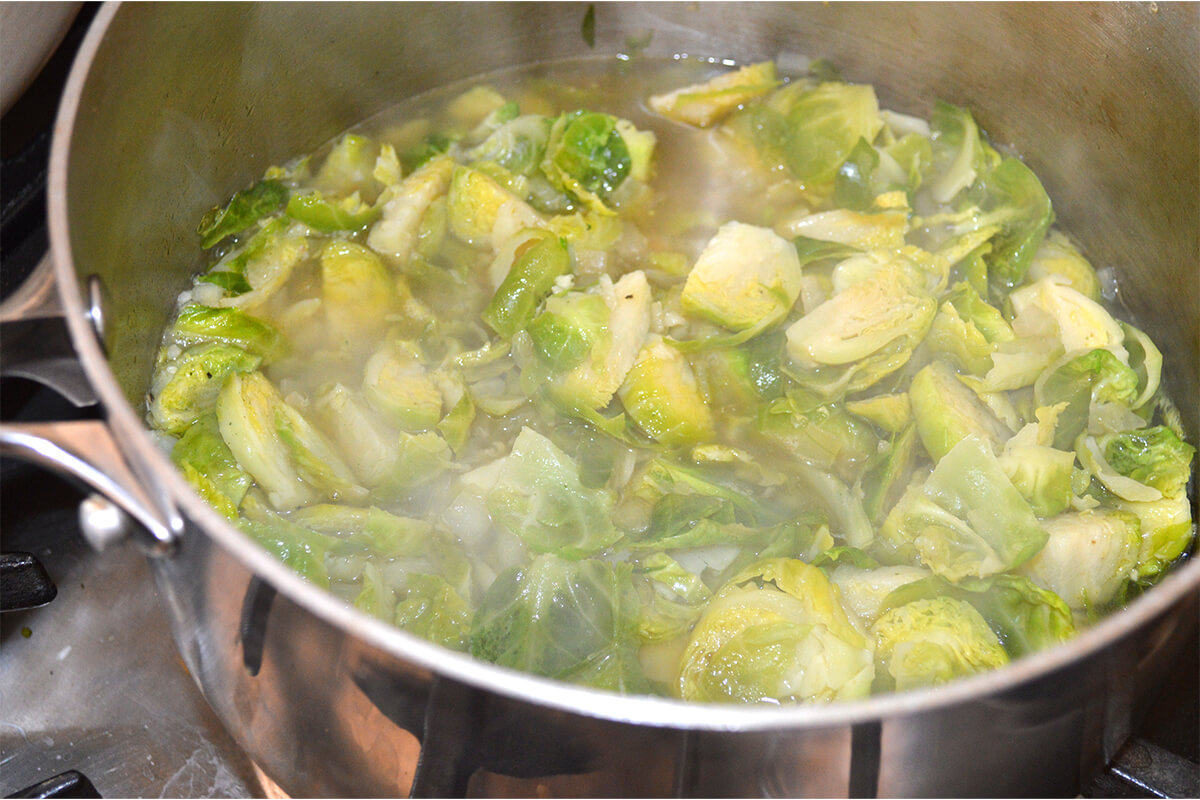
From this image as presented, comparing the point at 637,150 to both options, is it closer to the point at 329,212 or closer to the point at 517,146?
the point at 517,146

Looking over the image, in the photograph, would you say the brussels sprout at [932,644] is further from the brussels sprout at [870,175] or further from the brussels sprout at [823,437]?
the brussels sprout at [870,175]

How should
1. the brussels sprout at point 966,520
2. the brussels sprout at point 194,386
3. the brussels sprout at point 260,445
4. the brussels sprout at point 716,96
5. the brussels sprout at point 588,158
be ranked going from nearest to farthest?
the brussels sprout at point 966,520 < the brussels sprout at point 260,445 < the brussels sprout at point 194,386 < the brussels sprout at point 588,158 < the brussels sprout at point 716,96

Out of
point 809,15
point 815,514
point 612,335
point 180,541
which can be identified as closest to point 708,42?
point 809,15

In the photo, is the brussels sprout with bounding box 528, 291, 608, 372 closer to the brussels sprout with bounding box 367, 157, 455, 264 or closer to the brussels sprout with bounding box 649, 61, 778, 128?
the brussels sprout with bounding box 367, 157, 455, 264

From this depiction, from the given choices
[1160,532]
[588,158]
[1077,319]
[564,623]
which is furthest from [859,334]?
[564,623]

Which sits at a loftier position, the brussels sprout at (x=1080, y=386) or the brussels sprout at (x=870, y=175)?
the brussels sprout at (x=870, y=175)

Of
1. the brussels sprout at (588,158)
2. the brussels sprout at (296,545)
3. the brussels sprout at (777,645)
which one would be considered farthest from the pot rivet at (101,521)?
the brussels sprout at (588,158)
